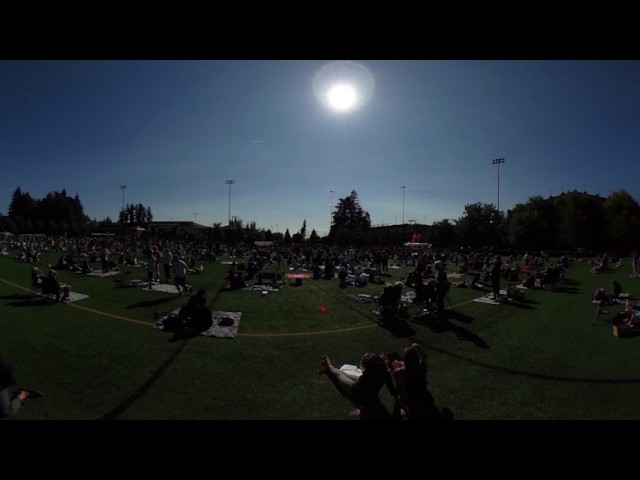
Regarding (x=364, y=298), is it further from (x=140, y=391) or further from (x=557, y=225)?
(x=557, y=225)

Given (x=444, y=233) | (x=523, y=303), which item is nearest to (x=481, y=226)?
(x=444, y=233)

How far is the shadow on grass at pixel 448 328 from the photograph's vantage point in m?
8.90

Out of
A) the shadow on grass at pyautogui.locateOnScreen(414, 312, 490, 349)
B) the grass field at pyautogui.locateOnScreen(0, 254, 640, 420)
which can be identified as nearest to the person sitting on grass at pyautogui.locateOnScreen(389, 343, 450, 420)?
the grass field at pyautogui.locateOnScreen(0, 254, 640, 420)

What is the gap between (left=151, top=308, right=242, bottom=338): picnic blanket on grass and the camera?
29.1 ft

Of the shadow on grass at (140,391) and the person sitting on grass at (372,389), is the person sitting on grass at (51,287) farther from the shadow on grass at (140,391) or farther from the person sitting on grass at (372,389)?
the person sitting on grass at (372,389)

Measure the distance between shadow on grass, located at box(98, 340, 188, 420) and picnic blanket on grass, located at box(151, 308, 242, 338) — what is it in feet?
4.92

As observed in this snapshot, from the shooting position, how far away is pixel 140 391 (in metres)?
5.51

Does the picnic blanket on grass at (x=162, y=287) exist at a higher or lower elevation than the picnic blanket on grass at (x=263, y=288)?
higher

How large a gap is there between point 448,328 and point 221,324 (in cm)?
754

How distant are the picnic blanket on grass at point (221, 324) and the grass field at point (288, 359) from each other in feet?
1.04

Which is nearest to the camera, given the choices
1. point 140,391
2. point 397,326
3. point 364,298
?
point 140,391

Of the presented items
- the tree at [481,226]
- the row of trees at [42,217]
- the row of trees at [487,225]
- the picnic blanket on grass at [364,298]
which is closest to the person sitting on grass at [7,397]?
the picnic blanket on grass at [364,298]
